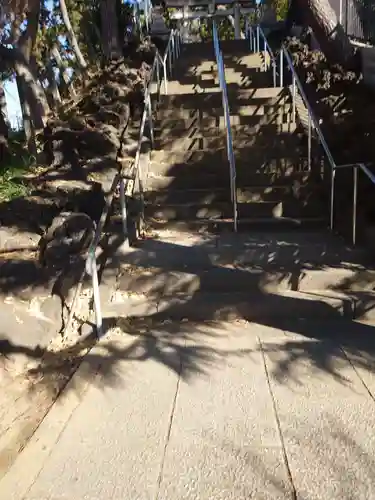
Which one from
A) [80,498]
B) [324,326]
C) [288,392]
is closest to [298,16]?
[324,326]

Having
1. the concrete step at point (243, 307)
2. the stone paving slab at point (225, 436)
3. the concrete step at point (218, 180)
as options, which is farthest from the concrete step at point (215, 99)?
the stone paving slab at point (225, 436)

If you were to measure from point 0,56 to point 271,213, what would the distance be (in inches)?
332

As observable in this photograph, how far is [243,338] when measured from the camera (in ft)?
13.4

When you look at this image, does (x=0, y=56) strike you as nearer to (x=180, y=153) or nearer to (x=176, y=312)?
(x=180, y=153)

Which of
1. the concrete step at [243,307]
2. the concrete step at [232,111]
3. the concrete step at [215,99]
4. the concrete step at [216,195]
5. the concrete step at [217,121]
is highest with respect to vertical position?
the concrete step at [215,99]

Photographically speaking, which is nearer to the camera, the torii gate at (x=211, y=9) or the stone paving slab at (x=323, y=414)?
the stone paving slab at (x=323, y=414)

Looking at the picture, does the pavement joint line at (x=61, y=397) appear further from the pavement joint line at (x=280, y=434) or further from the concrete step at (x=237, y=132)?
the concrete step at (x=237, y=132)

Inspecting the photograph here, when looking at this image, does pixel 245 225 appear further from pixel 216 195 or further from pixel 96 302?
pixel 96 302

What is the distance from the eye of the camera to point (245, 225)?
6441 millimetres

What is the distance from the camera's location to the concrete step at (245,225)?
639 centimetres

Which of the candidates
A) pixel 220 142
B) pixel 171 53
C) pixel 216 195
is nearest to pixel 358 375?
pixel 216 195

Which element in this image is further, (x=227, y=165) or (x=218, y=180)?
(x=227, y=165)

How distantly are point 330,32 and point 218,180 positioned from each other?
11.7ft

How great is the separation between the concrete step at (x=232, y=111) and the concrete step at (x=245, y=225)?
294 centimetres
